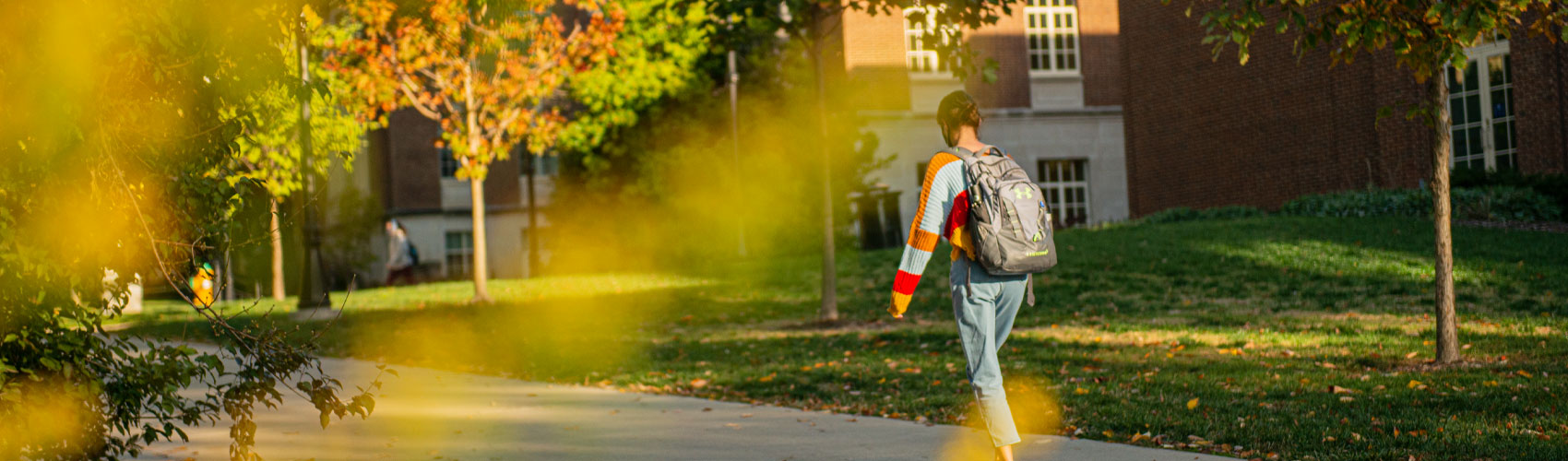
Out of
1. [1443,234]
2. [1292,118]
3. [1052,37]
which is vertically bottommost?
[1443,234]

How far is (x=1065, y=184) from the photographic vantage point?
3484cm

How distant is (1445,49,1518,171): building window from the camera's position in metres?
22.7

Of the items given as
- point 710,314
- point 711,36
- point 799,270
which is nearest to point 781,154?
point 799,270

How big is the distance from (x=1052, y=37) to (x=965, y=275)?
101 feet

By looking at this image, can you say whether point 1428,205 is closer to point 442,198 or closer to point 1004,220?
point 1004,220

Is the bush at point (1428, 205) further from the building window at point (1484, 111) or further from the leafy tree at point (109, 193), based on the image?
the leafy tree at point (109, 193)

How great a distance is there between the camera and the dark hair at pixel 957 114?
5379mm

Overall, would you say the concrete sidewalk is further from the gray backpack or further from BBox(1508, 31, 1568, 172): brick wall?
BBox(1508, 31, 1568, 172): brick wall

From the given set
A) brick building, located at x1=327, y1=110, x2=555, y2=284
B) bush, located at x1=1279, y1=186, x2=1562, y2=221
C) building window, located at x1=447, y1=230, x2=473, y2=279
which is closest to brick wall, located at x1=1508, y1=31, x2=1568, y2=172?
bush, located at x1=1279, y1=186, x2=1562, y2=221

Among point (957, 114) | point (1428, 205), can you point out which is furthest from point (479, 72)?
point (957, 114)

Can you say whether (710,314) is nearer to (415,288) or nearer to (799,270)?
(799,270)

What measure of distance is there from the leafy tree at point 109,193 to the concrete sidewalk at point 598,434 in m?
2.10

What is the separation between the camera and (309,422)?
26.8 feet

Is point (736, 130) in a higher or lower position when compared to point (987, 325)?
higher
